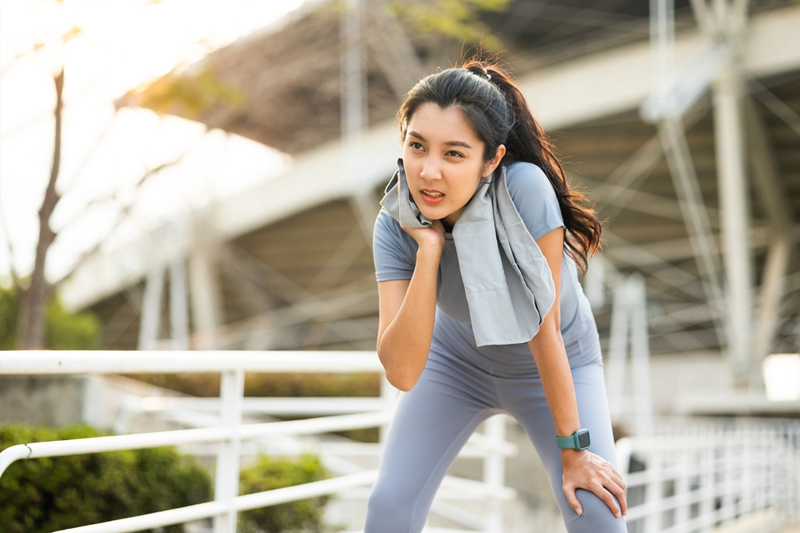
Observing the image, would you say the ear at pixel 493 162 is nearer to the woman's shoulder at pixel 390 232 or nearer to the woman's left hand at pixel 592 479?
the woman's shoulder at pixel 390 232

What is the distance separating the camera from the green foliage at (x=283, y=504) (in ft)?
15.6

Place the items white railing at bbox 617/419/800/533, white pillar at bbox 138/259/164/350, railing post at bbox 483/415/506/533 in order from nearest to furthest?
railing post at bbox 483/415/506/533 → white railing at bbox 617/419/800/533 → white pillar at bbox 138/259/164/350

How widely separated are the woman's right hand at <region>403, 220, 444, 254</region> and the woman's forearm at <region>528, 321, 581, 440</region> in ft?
1.18

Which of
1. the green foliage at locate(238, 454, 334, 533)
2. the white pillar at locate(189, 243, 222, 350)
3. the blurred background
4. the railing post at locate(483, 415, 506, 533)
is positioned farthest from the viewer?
the white pillar at locate(189, 243, 222, 350)

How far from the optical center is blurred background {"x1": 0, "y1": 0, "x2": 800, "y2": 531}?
27.0ft

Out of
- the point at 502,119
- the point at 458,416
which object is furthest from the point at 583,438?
the point at 502,119

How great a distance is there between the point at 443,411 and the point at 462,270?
503mm

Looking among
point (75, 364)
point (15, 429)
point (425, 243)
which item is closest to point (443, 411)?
point (425, 243)

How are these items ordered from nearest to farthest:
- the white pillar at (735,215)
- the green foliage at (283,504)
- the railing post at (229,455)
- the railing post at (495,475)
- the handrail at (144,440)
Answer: the handrail at (144,440), the railing post at (229,455), the railing post at (495,475), the green foliage at (283,504), the white pillar at (735,215)

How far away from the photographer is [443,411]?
2.28 metres

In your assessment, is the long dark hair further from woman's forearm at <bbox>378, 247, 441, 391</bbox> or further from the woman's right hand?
woman's forearm at <bbox>378, 247, 441, 391</bbox>

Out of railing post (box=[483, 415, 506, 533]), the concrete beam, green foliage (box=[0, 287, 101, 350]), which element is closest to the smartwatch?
railing post (box=[483, 415, 506, 533])

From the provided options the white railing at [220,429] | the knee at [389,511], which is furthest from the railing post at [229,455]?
the knee at [389,511]

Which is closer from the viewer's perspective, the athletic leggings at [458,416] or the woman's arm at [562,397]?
the woman's arm at [562,397]
